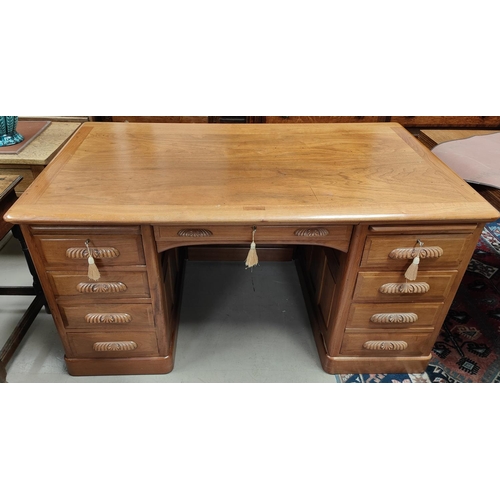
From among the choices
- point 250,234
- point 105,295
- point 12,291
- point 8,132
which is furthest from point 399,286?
point 8,132

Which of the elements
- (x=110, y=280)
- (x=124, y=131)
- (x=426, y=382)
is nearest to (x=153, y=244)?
(x=110, y=280)

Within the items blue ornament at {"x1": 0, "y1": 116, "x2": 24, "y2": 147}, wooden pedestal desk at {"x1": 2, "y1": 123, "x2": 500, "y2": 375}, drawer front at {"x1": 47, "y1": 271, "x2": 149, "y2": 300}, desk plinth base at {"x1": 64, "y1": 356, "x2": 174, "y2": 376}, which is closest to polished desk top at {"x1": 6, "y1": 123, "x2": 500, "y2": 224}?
wooden pedestal desk at {"x1": 2, "y1": 123, "x2": 500, "y2": 375}

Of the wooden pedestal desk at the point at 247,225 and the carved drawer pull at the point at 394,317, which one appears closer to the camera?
the wooden pedestal desk at the point at 247,225

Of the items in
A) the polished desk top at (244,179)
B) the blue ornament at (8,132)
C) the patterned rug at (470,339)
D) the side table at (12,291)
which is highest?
the polished desk top at (244,179)

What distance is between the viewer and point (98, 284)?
137 centimetres

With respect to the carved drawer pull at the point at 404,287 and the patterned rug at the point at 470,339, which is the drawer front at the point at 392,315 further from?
the patterned rug at the point at 470,339

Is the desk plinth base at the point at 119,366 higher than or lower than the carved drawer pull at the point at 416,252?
lower

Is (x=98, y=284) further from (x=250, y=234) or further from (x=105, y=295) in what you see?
(x=250, y=234)

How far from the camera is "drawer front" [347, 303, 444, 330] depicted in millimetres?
1482

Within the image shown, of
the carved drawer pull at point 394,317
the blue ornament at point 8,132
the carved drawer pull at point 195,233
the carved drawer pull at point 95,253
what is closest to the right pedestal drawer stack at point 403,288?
the carved drawer pull at point 394,317

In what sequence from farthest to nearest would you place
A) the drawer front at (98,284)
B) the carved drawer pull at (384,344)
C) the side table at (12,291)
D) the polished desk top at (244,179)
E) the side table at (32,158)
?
the side table at (32,158) < the carved drawer pull at (384,344) < the side table at (12,291) < the drawer front at (98,284) < the polished desk top at (244,179)

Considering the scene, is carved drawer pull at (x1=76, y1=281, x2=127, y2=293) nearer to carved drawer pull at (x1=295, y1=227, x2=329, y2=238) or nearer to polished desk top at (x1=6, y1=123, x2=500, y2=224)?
polished desk top at (x1=6, y1=123, x2=500, y2=224)

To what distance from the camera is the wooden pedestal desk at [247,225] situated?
1.25 m

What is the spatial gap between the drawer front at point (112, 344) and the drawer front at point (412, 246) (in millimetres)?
888
